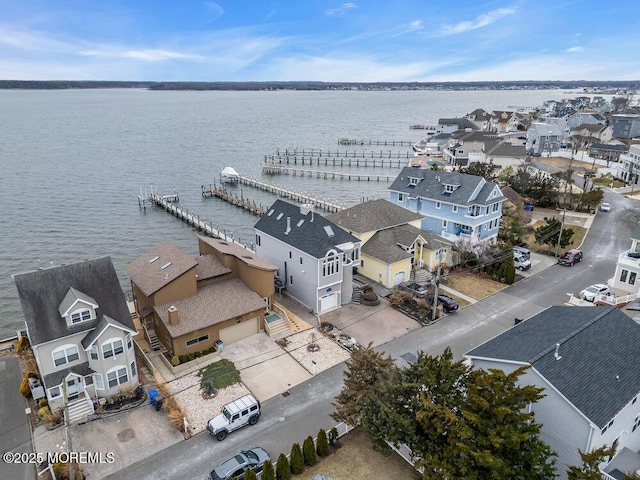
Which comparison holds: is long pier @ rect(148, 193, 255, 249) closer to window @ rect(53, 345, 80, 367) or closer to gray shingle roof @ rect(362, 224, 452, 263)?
gray shingle roof @ rect(362, 224, 452, 263)

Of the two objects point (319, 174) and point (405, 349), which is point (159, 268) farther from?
point (319, 174)

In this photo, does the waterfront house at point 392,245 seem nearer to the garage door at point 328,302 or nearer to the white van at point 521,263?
the garage door at point 328,302

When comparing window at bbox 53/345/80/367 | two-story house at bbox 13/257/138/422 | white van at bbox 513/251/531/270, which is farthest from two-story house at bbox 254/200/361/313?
white van at bbox 513/251/531/270

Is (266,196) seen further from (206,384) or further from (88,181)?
(206,384)

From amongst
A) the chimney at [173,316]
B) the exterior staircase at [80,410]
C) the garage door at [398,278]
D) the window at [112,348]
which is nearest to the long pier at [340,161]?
the garage door at [398,278]

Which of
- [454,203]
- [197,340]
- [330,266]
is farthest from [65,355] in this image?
[454,203]
